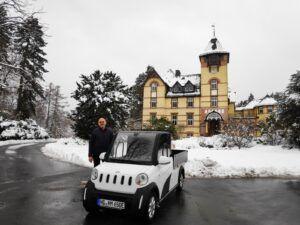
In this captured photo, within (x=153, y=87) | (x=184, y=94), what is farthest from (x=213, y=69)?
(x=153, y=87)

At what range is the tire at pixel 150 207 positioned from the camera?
15.9 ft

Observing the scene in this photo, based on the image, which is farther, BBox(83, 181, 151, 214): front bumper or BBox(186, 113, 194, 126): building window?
BBox(186, 113, 194, 126): building window

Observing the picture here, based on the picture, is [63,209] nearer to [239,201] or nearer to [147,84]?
[239,201]

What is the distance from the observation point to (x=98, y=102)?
24781 millimetres

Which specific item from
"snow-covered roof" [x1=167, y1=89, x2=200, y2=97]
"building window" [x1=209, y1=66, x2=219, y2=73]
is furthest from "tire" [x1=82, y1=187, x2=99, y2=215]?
"building window" [x1=209, y1=66, x2=219, y2=73]

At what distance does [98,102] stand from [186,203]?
19585 millimetres

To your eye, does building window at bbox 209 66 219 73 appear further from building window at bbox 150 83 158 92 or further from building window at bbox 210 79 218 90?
building window at bbox 150 83 158 92

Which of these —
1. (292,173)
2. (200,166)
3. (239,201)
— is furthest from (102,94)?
(239,201)

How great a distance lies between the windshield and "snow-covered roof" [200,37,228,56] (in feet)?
120

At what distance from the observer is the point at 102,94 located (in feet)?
82.9

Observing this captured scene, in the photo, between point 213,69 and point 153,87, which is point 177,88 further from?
point 213,69

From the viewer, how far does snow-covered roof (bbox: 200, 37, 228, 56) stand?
39969mm

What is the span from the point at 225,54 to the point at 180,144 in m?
24.2

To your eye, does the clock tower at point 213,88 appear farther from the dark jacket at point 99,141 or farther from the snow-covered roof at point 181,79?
the dark jacket at point 99,141
